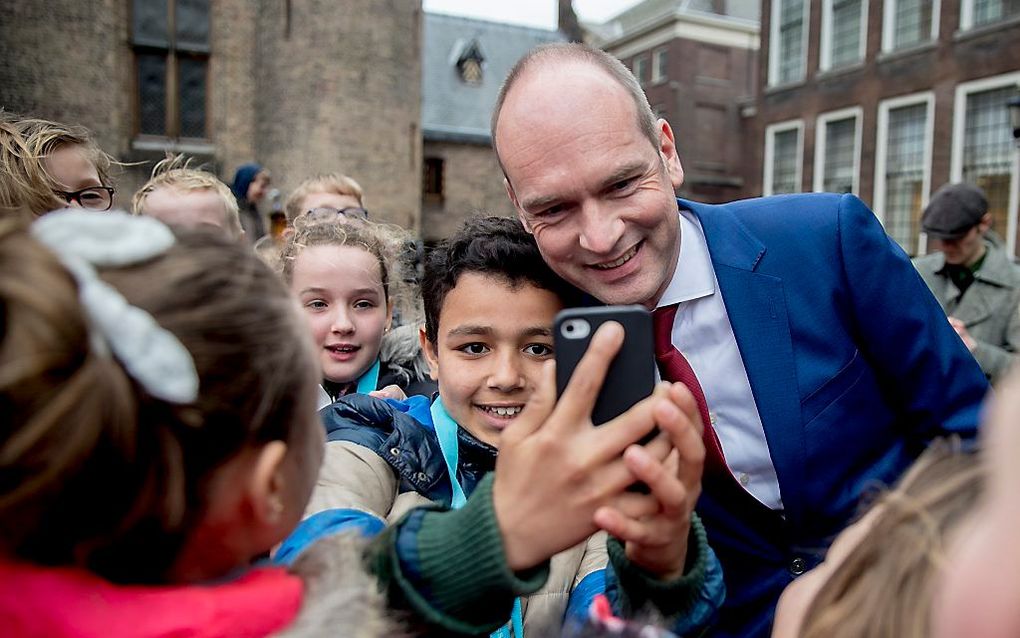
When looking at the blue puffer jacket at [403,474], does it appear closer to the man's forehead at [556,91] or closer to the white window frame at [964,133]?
the man's forehead at [556,91]

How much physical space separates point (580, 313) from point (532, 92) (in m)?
0.84

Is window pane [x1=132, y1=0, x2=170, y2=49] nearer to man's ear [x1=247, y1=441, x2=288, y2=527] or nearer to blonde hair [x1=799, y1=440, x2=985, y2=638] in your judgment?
man's ear [x1=247, y1=441, x2=288, y2=527]

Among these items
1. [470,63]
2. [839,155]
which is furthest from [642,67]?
[839,155]

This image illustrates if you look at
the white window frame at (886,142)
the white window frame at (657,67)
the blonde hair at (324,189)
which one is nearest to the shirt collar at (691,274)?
the blonde hair at (324,189)

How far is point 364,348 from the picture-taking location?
2.58m

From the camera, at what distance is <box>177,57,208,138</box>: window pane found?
1393 centimetres

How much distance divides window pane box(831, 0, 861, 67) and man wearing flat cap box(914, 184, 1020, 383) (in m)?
14.0

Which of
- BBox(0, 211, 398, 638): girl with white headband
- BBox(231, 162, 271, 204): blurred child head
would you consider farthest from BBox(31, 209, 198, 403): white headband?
BBox(231, 162, 271, 204): blurred child head

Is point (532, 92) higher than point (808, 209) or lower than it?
higher

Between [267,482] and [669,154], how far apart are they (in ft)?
4.58

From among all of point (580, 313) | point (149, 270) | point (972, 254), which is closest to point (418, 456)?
point (580, 313)

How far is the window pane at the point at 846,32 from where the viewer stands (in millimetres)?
16453

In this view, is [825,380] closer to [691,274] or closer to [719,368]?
[719,368]

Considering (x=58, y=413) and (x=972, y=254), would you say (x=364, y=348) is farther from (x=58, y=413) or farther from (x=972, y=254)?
(x=972, y=254)
